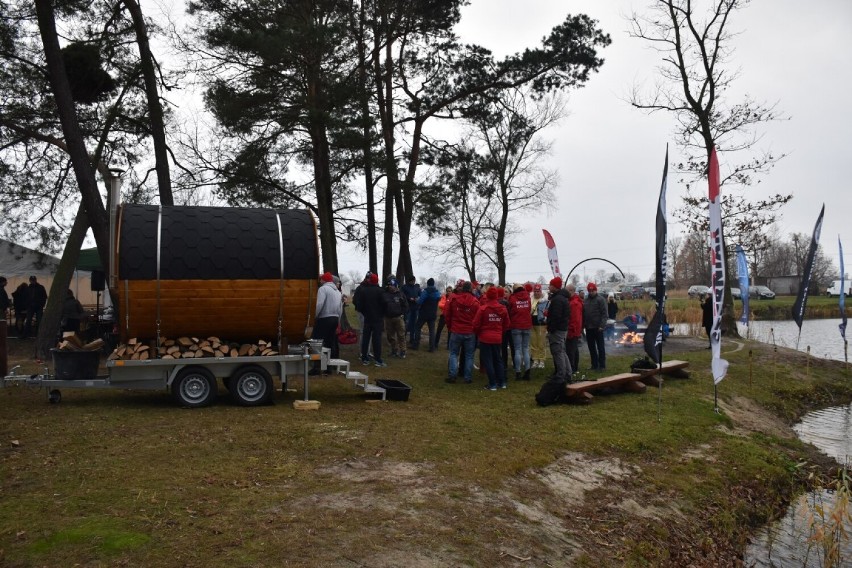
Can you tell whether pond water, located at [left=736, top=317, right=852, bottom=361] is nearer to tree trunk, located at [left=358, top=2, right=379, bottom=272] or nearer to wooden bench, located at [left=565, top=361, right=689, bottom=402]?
wooden bench, located at [left=565, top=361, right=689, bottom=402]

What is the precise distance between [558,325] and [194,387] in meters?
6.25

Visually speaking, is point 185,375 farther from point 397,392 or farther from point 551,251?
point 551,251

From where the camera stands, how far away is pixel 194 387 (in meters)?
10.0

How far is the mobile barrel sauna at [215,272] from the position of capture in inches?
368

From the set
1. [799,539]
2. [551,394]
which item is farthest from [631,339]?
[799,539]

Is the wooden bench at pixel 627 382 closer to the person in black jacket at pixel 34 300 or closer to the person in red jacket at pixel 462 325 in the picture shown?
the person in red jacket at pixel 462 325

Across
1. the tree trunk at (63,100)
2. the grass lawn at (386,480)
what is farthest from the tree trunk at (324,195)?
the grass lawn at (386,480)

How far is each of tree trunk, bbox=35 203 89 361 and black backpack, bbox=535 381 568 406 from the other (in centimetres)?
1129

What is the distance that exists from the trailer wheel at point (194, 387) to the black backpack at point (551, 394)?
16.9ft

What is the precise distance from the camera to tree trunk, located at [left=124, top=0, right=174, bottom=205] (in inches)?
632

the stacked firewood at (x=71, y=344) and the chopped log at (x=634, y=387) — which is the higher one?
the stacked firewood at (x=71, y=344)

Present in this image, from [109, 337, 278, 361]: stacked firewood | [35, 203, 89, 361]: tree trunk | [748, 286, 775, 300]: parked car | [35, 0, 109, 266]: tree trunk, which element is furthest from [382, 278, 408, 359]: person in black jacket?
[748, 286, 775, 300]: parked car

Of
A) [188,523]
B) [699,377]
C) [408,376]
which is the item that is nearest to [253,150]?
[408,376]

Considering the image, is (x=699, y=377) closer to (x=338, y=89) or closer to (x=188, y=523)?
(x=338, y=89)
